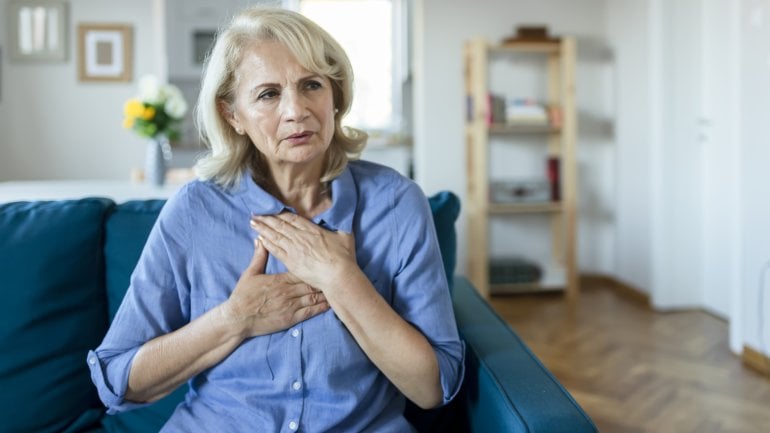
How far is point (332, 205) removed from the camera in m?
1.27

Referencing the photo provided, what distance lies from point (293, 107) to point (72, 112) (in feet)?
14.7

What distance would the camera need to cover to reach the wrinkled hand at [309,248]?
1.15 m

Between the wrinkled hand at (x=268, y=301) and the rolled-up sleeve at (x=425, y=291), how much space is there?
0.15 metres

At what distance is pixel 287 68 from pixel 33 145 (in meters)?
4.58

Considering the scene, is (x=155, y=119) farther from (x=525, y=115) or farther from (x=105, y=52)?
(x=105, y=52)

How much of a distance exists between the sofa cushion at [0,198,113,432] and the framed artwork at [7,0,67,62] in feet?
13.5

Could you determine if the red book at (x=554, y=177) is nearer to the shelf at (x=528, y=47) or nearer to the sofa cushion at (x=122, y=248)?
the shelf at (x=528, y=47)

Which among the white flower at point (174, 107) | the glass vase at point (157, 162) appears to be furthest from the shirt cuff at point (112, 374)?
the white flower at point (174, 107)

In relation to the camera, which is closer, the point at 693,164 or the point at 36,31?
the point at 693,164

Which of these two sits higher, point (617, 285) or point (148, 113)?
point (148, 113)

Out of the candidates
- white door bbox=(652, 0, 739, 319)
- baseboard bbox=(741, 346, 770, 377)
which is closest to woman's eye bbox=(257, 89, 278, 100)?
baseboard bbox=(741, 346, 770, 377)

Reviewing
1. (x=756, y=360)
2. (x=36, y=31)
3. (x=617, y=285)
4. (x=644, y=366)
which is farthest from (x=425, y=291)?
(x=36, y=31)

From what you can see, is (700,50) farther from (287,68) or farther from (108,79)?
(108,79)

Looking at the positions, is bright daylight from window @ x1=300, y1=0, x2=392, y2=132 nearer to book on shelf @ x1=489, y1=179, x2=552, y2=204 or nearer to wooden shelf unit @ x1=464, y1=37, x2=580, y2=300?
wooden shelf unit @ x1=464, y1=37, x2=580, y2=300
